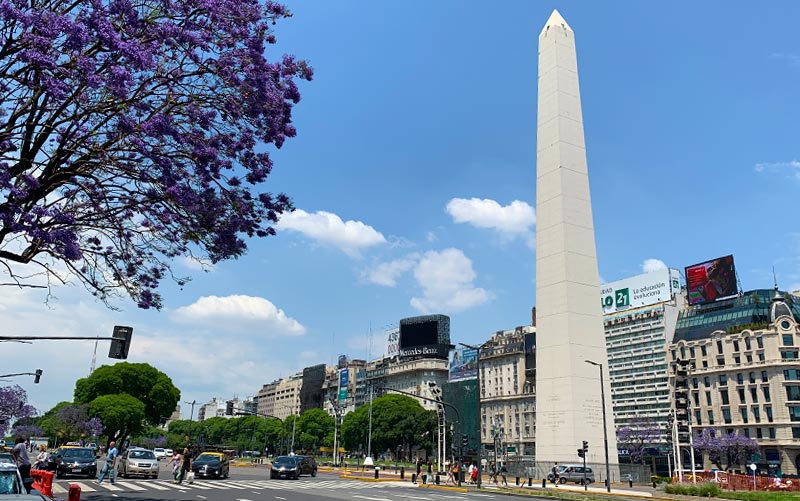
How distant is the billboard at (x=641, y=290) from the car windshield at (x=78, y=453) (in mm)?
86079

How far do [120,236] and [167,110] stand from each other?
158 inches

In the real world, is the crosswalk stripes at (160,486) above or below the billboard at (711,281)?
below

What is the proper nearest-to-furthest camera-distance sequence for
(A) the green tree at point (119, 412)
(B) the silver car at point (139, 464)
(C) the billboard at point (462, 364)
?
1. (B) the silver car at point (139, 464)
2. (A) the green tree at point (119, 412)
3. (C) the billboard at point (462, 364)

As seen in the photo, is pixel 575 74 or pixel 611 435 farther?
pixel 575 74

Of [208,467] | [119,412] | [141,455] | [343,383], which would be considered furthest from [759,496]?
[343,383]

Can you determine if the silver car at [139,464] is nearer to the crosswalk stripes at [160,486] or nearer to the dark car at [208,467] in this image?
the crosswalk stripes at [160,486]

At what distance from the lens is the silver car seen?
31.3 meters

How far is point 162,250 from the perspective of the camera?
52.8 feet

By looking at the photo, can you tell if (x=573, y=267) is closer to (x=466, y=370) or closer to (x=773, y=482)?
(x=773, y=482)

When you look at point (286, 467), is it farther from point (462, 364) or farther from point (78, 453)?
point (462, 364)

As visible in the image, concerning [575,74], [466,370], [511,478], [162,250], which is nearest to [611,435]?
[511,478]

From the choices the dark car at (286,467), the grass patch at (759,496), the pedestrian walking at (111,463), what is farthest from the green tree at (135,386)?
the grass patch at (759,496)

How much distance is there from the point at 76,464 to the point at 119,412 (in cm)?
5946

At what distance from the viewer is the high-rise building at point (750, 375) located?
253 feet
